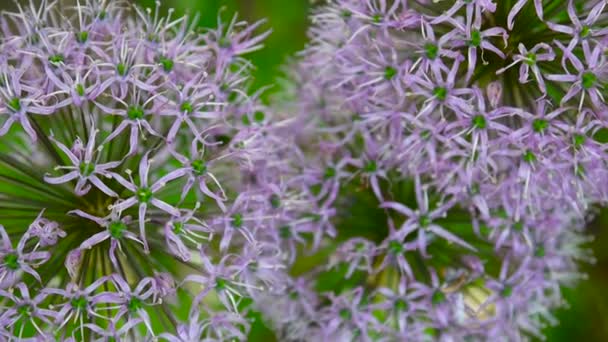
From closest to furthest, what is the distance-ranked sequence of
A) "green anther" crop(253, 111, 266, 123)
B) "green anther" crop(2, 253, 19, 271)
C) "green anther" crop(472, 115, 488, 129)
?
1. "green anther" crop(2, 253, 19, 271)
2. "green anther" crop(472, 115, 488, 129)
3. "green anther" crop(253, 111, 266, 123)

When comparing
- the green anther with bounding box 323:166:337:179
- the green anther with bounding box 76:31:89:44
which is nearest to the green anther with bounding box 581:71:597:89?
the green anther with bounding box 323:166:337:179

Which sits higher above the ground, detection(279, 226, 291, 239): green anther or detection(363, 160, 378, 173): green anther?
detection(363, 160, 378, 173): green anther

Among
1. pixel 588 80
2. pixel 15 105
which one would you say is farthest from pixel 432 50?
pixel 15 105

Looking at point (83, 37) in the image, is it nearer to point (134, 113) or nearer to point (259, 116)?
point (134, 113)

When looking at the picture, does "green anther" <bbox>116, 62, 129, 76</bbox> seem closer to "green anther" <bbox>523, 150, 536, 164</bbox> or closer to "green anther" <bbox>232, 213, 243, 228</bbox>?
"green anther" <bbox>232, 213, 243, 228</bbox>

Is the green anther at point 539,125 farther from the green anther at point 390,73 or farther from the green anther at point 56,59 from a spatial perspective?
the green anther at point 56,59

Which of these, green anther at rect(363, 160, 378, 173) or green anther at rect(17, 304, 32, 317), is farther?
green anther at rect(363, 160, 378, 173)

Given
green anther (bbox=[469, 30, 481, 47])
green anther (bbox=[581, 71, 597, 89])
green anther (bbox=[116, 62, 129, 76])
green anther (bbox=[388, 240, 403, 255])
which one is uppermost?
green anther (bbox=[469, 30, 481, 47])

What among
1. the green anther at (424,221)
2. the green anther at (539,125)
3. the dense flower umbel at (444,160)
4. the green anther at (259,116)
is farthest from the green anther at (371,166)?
the green anther at (539,125)
